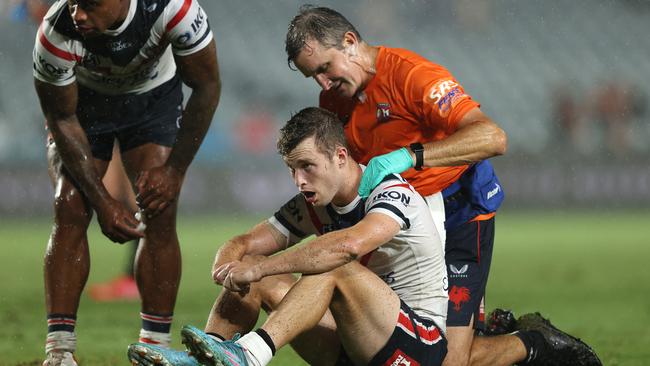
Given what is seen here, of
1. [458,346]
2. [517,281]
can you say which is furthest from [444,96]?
[517,281]

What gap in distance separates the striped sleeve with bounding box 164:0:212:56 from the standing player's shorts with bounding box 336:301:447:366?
187 cm

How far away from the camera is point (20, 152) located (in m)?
16.9

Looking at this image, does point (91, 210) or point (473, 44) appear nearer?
point (91, 210)

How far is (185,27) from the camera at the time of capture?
5293 mm

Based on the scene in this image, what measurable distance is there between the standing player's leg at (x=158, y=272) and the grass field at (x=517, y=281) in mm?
288

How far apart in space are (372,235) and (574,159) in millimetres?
14756

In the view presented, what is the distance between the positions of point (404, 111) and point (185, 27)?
121 cm

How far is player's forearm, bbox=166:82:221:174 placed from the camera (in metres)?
5.49

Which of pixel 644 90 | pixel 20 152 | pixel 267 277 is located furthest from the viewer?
pixel 644 90

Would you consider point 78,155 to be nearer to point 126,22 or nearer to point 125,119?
point 125,119

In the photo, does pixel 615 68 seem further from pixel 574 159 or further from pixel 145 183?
pixel 145 183

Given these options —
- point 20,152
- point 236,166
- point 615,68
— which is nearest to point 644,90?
point 615,68

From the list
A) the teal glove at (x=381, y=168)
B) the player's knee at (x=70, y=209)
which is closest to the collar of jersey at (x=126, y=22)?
the player's knee at (x=70, y=209)

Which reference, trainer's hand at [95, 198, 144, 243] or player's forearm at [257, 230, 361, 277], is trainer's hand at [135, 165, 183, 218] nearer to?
trainer's hand at [95, 198, 144, 243]
